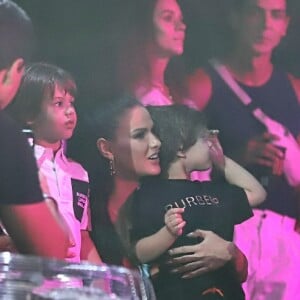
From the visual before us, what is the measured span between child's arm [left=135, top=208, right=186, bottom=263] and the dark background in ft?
1.20

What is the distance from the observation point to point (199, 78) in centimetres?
189

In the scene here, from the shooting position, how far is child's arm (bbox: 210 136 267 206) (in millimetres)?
1884

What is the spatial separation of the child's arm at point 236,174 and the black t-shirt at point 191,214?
17 mm

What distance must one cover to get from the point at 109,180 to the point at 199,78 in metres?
0.37

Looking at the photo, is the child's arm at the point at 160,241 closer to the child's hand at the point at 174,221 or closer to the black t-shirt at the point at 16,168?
the child's hand at the point at 174,221

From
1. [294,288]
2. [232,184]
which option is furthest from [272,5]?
[294,288]

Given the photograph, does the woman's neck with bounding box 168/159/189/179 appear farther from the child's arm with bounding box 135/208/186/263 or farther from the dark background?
the dark background

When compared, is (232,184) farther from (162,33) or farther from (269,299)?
(162,33)

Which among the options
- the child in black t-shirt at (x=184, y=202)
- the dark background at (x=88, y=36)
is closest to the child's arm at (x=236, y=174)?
the child in black t-shirt at (x=184, y=202)

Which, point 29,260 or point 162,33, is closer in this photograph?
point 29,260

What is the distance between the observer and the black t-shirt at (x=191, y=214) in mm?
1825

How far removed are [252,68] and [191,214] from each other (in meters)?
0.44

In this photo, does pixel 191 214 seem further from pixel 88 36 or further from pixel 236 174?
pixel 88 36

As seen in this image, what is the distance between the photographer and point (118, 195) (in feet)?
6.00
